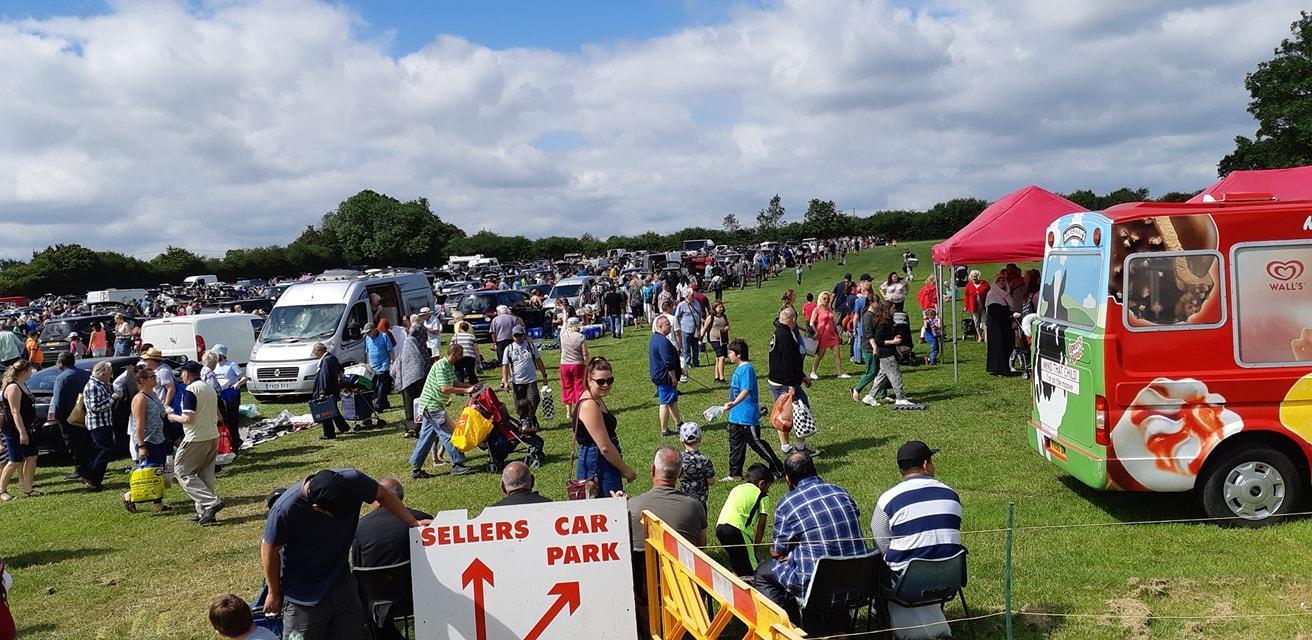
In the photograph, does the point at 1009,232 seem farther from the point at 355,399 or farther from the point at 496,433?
the point at 355,399

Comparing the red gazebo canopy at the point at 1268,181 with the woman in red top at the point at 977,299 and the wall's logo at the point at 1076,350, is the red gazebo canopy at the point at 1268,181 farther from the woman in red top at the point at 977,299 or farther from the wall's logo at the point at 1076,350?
the wall's logo at the point at 1076,350

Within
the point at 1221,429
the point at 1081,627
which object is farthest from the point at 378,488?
the point at 1221,429

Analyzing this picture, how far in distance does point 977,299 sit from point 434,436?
13.8m

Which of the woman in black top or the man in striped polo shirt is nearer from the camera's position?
the man in striped polo shirt

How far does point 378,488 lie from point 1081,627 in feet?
14.6

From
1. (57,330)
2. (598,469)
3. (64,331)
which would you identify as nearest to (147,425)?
(598,469)

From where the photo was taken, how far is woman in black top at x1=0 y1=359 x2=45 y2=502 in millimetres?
10906

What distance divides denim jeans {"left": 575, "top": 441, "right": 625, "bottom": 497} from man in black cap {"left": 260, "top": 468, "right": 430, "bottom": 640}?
7.78ft

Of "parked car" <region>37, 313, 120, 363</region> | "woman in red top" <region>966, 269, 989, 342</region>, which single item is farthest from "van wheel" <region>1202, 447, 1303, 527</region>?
"parked car" <region>37, 313, 120, 363</region>

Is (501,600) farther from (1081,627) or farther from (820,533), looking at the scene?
(1081,627)

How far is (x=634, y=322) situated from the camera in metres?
32.3

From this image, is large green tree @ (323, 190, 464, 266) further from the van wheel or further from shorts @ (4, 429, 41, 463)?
the van wheel

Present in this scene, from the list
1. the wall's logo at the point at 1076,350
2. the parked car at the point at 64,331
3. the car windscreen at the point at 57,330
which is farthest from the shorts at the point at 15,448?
the car windscreen at the point at 57,330

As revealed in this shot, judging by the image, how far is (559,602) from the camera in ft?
18.4
